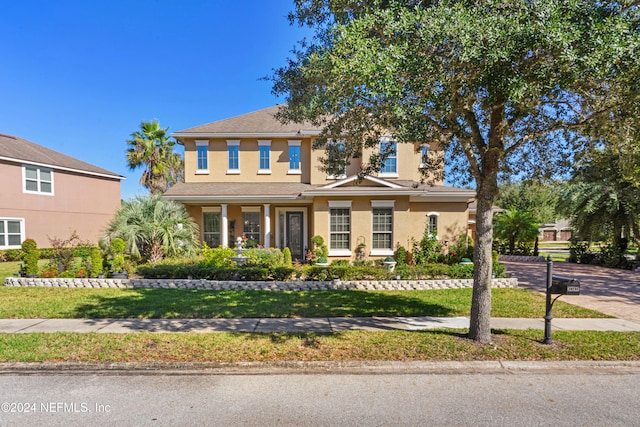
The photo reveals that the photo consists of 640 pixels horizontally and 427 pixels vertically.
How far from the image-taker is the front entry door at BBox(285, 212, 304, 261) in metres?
16.6

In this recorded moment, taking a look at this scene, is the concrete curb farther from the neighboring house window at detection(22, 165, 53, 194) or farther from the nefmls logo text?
the neighboring house window at detection(22, 165, 53, 194)

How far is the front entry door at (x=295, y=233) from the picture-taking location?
54.4ft

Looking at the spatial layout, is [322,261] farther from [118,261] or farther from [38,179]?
[38,179]

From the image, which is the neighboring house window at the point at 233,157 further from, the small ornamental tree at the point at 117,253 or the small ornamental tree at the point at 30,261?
the small ornamental tree at the point at 30,261

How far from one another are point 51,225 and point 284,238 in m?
15.9

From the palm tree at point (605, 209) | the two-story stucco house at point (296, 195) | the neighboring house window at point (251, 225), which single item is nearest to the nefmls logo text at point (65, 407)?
the two-story stucco house at point (296, 195)

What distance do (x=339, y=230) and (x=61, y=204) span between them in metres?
19.3

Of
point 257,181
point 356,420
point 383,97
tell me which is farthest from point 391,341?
point 257,181

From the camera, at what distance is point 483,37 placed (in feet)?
13.9

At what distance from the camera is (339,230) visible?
556 inches

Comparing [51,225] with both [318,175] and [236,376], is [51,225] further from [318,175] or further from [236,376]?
[236,376]

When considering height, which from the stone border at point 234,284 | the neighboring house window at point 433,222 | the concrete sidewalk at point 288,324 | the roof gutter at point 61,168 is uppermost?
the roof gutter at point 61,168

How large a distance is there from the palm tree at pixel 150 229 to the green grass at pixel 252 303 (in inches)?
93.9

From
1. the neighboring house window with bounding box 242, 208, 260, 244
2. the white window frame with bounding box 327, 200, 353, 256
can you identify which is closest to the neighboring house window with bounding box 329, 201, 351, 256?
the white window frame with bounding box 327, 200, 353, 256
